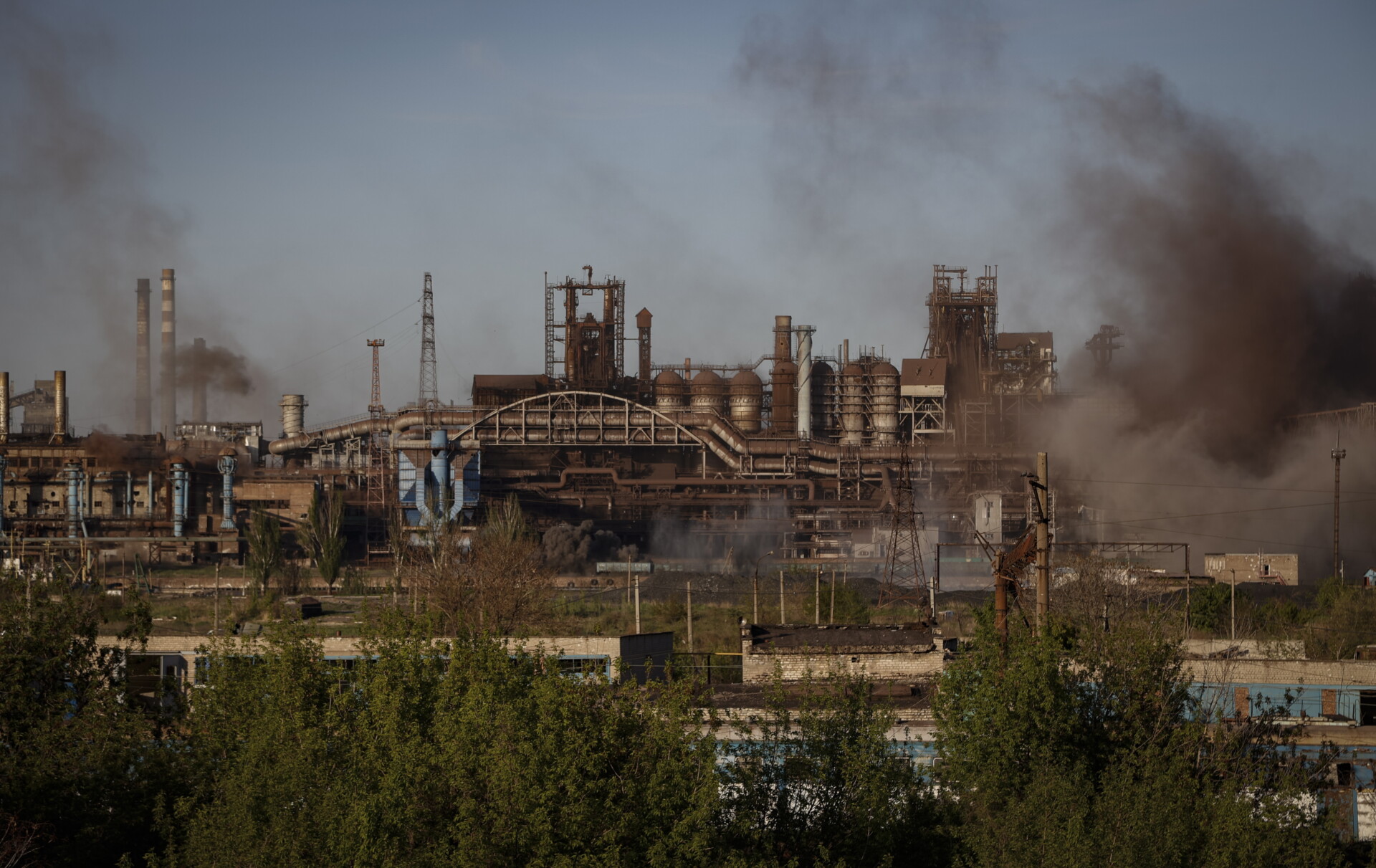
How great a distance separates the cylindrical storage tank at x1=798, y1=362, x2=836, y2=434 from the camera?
73.8 metres

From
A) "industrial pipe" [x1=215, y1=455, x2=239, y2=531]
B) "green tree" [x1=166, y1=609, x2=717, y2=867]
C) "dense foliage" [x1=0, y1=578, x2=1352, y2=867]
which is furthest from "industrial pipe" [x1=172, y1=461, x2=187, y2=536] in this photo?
"green tree" [x1=166, y1=609, x2=717, y2=867]

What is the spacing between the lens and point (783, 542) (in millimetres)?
66625

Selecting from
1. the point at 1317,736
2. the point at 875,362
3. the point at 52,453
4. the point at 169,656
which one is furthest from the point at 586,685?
the point at 52,453

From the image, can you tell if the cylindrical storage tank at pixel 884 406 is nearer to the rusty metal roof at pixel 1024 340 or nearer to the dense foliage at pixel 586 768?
the rusty metal roof at pixel 1024 340

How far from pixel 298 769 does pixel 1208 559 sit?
4408 cm

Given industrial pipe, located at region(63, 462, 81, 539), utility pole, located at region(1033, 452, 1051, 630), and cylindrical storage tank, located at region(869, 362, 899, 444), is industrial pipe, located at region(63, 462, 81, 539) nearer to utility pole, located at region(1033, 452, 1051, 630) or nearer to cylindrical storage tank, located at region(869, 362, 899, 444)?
cylindrical storage tank, located at region(869, 362, 899, 444)

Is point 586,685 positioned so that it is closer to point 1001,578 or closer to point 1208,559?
point 1001,578

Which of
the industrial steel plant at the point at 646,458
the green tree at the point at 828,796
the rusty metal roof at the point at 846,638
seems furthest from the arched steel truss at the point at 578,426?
the green tree at the point at 828,796

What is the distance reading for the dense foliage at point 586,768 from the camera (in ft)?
47.4

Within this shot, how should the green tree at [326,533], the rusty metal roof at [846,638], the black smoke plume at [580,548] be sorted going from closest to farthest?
1. the rusty metal roof at [846,638]
2. the green tree at [326,533]
3. the black smoke plume at [580,548]

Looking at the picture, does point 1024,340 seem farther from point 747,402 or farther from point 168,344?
point 168,344

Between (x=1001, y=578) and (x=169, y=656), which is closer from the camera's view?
(x=1001, y=578)

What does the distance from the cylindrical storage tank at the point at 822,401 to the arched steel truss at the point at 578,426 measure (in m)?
6.82

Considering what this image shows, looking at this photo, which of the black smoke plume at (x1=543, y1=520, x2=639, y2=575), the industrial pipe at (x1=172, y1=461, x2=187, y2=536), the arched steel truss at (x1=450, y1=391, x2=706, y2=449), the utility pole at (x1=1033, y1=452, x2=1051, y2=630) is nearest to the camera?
the utility pole at (x1=1033, y1=452, x2=1051, y2=630)
